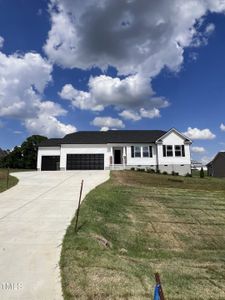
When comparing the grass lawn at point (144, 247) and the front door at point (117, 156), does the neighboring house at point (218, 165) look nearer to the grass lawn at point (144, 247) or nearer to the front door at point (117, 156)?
the front door at point (117, 156)

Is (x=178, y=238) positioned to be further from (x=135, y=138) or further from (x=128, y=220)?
(x=135, y=138)

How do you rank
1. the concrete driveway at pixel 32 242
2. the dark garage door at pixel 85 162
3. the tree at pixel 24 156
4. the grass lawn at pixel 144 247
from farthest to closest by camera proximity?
the tree at pixel 24 156 < the dark garage door at pixel 85 162 < the grass lawn at pixel 144 247 < the concrete driveway at pixel 32 242

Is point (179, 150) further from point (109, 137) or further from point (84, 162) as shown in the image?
point (84, 162)

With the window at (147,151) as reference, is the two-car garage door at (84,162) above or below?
below

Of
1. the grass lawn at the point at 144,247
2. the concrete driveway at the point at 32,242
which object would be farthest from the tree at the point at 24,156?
the concrete driveway at the point at 32,242

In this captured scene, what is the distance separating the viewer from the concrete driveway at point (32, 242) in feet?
17.9

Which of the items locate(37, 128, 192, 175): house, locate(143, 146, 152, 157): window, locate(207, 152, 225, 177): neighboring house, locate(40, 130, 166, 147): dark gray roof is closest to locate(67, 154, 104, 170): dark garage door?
locate(37, 128, 192, 175): house

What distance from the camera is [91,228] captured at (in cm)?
984

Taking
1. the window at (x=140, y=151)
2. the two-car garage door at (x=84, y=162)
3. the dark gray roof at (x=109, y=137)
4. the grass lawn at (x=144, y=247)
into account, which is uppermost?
the dark gray roof at (x=109, y=137)

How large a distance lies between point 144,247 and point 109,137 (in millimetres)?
28650

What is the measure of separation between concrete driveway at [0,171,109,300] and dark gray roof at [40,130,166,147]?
2122 centimetres

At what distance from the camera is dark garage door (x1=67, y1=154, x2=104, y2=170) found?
35.3 m

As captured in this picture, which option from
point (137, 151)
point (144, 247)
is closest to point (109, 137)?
point (137, 151)

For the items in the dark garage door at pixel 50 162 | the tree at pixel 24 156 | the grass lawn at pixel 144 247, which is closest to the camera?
the grass lawn at pixel 144 247
